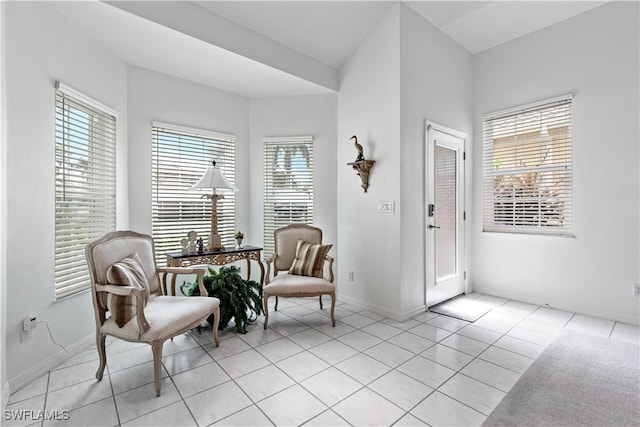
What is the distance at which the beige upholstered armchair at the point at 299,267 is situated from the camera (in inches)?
118

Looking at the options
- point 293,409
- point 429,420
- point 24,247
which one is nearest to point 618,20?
point 429,420

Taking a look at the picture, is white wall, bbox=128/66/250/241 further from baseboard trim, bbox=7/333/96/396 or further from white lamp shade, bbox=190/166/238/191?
baseboard trim, bbox=7/333/96/396

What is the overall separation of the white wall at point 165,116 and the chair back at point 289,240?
902 millimetres

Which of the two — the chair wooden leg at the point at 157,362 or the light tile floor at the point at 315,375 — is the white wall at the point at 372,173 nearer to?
the light tile floor at the point at 315,375

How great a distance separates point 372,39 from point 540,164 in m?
2.43

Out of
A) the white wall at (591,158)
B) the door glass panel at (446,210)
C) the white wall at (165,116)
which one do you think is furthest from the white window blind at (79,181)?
the white wall at (591,158)

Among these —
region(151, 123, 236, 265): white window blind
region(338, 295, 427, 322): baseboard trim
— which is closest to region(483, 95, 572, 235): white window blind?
region(338, 295, 427, 322): baseboard trim

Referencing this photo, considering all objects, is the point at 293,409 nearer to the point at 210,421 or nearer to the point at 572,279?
the point at 210,421

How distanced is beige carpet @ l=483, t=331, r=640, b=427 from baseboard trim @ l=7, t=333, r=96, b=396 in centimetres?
291

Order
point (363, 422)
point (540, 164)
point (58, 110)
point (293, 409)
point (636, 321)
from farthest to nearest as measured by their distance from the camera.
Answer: point (540, 164) < point (636, 321) < point (58, 110) < point (293, 409) < point (363, 422)

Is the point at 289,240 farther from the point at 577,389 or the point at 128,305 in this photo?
the point at 577,389

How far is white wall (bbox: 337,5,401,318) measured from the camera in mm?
3277

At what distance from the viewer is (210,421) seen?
172 cm

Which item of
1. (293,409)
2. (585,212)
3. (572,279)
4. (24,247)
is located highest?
(585,212)
